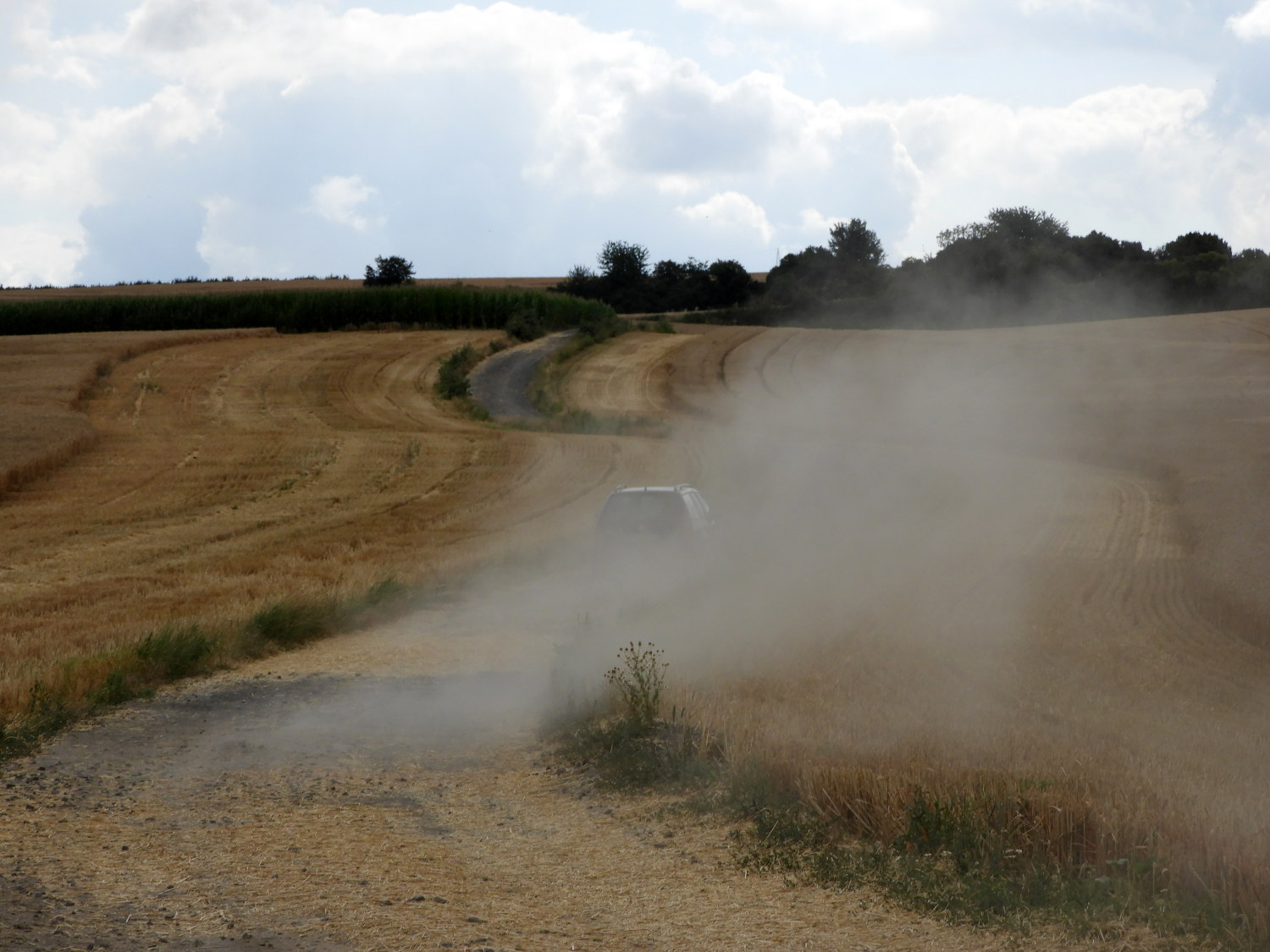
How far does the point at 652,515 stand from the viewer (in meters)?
18.7

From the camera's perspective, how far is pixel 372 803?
27.6 ft

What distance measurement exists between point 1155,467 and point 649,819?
26.1m

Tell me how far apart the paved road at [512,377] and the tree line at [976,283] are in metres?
19.4

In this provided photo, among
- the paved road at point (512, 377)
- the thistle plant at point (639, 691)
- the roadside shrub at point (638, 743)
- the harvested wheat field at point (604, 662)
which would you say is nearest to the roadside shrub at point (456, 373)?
the paved road at point (512, 377)

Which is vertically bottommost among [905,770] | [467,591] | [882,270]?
[467,591]

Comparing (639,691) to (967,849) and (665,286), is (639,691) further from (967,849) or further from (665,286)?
(665,286)

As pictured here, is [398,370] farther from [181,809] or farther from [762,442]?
[181,809]

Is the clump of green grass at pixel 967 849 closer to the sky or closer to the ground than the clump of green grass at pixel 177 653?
closer to the sky

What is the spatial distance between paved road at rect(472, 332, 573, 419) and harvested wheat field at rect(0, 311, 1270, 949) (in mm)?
7597

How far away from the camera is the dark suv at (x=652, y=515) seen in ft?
61.0

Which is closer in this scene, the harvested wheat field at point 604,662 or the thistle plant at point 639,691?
the harvested wheat field at point 604,662

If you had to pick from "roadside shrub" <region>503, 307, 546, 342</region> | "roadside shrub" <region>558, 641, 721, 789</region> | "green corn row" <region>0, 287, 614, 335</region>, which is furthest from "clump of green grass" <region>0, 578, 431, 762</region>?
"green corn row" <region>0, 287, 614, 335</region>

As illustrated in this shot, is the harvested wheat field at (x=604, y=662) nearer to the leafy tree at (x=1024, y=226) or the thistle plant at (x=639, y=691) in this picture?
the thistle plant at (x=639, y=691)

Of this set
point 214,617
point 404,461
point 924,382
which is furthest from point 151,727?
point 924,382
